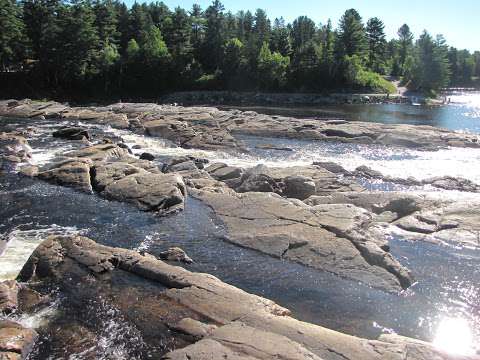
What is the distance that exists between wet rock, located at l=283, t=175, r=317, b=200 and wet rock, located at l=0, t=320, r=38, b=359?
56.3 ft

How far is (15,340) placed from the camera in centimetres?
1213

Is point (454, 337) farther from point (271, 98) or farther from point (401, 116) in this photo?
point (271, 98)

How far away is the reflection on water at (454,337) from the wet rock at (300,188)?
13.0m

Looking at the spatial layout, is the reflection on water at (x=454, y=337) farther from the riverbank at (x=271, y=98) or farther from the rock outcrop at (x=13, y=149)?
the riverbank at (x=271, y=98)

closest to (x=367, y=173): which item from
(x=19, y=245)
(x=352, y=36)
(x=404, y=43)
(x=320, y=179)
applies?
(x=320, y=179)

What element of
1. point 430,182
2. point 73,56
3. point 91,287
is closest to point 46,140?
point 91,287

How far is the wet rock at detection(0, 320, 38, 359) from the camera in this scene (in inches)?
461

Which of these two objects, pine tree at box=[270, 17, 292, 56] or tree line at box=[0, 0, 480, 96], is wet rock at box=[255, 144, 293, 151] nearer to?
tree line at box=[0, 0, 480, 96]

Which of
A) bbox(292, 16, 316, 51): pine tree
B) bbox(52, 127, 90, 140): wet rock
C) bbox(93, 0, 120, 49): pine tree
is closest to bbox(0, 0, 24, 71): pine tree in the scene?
bbox(93, 0, 120, 49): pine tree

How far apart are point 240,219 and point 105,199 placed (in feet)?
27.3

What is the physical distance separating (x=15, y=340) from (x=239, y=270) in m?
8.12

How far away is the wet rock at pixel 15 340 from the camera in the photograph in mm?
11703

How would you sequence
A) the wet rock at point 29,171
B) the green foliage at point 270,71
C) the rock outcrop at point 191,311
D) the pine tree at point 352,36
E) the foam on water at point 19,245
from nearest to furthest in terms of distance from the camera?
the rock outcrop at point 191,311 < the foam on water at point 19,245 < the wet rock at point 29,171 < the green foliage at point 270,71 < the pine tree at point 352,36

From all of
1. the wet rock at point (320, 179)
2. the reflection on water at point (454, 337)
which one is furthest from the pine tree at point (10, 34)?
the reflection on water at point (454, 337)
